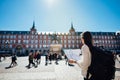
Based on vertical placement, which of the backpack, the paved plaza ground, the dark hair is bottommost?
the paved plaza ground

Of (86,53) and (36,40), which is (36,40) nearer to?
(36,40)

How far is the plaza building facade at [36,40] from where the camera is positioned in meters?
72.0

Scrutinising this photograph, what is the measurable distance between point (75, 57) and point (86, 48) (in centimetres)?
59

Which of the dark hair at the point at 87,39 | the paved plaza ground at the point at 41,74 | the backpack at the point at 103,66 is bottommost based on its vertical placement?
the paved plaza ground at the point at 41,74

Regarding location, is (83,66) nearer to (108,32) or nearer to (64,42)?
(64,42)

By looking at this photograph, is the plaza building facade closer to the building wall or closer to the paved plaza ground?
the building wall

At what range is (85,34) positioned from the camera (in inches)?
101

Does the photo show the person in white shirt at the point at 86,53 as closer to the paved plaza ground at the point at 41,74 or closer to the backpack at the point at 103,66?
the backpack at the point at 103,66

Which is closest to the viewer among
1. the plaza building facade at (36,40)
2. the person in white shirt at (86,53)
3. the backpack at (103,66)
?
the backpack at (103,66)

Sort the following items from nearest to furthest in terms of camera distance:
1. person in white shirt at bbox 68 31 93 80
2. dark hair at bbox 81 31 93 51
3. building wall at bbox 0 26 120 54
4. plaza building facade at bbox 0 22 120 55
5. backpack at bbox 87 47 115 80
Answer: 1. backpack at bbox 87 47 115 80
2. person in white shirt at bbox 68 31 93 80
3. dark hair at bbox 81 31 93 51
4. plaza building facade at bbox 0 22 120 55
5. building wall at bbox 0 26 120 54

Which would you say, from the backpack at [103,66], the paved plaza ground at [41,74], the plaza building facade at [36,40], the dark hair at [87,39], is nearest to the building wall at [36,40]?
the plaza building facade at [36,40]

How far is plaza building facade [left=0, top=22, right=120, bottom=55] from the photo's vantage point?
72.0 meters

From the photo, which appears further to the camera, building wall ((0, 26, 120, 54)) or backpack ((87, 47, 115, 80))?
building wall ((0, 26, 120, 54))

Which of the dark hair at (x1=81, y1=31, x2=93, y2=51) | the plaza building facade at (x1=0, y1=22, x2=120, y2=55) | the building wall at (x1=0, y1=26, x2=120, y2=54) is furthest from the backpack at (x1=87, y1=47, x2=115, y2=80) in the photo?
the building wall at (x1=0, y1=26, x2=120, y2=54)
